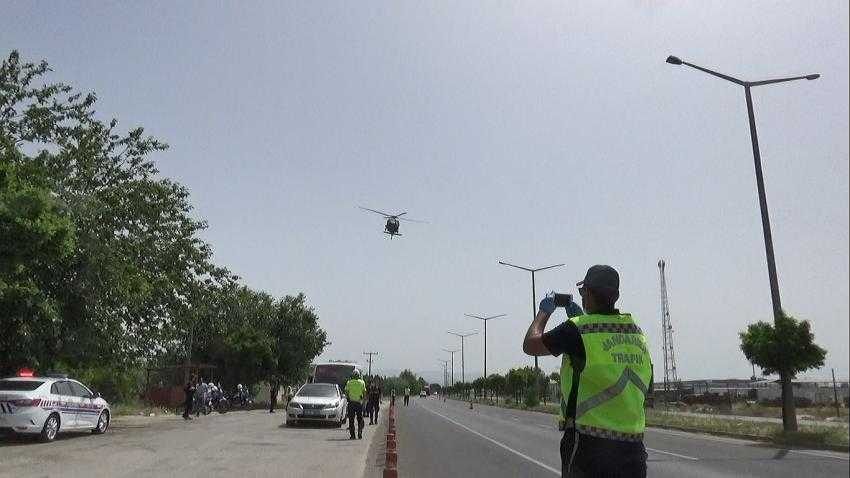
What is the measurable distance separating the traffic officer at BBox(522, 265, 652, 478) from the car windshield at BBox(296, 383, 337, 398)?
73.8 feet

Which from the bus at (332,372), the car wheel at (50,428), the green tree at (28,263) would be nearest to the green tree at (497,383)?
the bus at (332,372)

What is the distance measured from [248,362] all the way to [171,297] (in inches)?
832

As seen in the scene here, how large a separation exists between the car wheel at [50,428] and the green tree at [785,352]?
18012 mm

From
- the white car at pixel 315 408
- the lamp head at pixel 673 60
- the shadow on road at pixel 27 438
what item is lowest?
the shadow on road at pixel 27 438

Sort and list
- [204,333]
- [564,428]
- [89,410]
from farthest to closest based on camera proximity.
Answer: [204,333]
[89,410]
[564,428]

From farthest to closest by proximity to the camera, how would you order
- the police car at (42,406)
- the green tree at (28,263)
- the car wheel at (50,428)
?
1. the car wheel at (50,428)
2. the police car at (42,406)
3. the green tree at (28,263)

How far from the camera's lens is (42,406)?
50.2 ft

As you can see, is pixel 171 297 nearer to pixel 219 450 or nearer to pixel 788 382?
pixel 219 450

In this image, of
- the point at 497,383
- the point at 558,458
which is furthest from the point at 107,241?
the point at 497,383

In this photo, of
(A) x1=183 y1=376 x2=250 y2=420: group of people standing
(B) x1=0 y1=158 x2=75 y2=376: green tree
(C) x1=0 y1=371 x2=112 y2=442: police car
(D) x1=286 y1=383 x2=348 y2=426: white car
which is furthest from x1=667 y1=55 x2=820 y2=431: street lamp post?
(A) x1=183 y1=376 x2=250 y2=420: group of people standing

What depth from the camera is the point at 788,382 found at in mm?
19328

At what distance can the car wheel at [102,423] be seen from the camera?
18516 millimetres

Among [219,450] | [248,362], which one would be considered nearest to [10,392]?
[219,450]

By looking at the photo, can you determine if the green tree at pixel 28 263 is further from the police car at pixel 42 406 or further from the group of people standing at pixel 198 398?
the group of people standing at pixel 198 398
